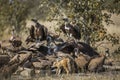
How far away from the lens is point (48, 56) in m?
15.8

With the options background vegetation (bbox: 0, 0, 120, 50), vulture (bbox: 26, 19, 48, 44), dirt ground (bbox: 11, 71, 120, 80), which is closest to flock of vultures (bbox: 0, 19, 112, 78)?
vulture (bbox: 26, 19, 48, 44)

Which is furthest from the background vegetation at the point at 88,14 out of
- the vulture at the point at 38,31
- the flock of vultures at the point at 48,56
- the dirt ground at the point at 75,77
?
the dirt ground at the point at 75,77

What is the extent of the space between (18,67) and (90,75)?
236cm

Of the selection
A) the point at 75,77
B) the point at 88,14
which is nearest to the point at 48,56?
the point at 75,77

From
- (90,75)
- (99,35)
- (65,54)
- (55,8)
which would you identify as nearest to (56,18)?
(55,8)

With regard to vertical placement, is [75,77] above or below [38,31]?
below

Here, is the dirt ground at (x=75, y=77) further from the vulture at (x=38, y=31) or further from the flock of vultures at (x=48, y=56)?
the vulture at (x=38, y=31)

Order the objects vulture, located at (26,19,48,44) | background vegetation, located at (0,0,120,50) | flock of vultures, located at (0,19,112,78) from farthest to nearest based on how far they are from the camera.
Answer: background vegetation, located at (0,0,120,50) < vulture, located at (26,19,48,44) < flock of vultures, located at (0,19,112,78)

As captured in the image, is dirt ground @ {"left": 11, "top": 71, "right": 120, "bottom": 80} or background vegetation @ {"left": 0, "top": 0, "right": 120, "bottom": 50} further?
background vegetation @ {"left": 0, "top": 0, "right": 120, "bottom": 50}

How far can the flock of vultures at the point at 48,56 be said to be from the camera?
14305mm

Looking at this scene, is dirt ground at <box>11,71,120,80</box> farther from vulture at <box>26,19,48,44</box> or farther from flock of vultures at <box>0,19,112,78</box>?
vulture at <box>26,19,48,44</box>

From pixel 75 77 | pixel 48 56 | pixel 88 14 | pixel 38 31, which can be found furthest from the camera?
pixel 88 14

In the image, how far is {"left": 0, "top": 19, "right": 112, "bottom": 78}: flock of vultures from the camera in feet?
46.9

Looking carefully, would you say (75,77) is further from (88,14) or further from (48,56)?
(88,14)
